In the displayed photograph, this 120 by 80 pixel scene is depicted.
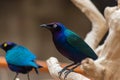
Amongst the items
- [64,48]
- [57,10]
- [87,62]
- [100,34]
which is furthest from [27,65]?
[57,10]

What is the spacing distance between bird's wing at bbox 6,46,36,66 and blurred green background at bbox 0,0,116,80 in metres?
2.15

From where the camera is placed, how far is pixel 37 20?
319 centimetres

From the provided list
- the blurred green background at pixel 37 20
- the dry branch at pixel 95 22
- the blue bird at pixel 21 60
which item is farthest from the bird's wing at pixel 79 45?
the blurred green background at pixel 37 20

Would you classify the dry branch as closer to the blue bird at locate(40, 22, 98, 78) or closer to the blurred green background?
the blue bird at locate(40, 22, 98, 78)

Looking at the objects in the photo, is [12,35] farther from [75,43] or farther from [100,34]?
[75,43]

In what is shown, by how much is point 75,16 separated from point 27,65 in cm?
225

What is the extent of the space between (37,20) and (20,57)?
2.21 meters

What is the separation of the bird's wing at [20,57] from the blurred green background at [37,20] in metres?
2.15

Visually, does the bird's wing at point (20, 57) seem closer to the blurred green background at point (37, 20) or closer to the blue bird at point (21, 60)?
the blue bird at point (21, 60)

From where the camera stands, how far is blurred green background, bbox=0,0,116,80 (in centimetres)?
316

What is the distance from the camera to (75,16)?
3.21m

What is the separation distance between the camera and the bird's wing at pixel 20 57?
984 millimetres

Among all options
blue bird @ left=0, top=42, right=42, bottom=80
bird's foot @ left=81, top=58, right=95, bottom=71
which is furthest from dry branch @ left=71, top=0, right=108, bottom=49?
bird's foot @ left=81, top=58, right=95, bottom=71

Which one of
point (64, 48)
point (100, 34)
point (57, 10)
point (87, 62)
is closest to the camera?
point (87, 62)
